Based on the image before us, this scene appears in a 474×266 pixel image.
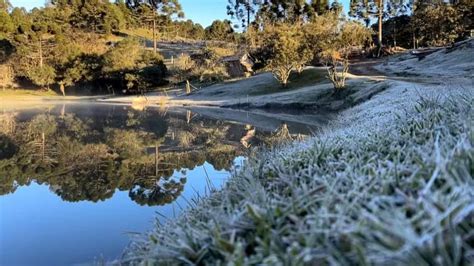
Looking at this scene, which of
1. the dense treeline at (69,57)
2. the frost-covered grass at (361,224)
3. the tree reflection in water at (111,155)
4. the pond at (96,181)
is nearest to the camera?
the frost-covered grass at (361,224)

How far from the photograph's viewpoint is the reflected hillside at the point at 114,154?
32.6 feet

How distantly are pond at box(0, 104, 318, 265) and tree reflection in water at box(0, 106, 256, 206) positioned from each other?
1.0 inches

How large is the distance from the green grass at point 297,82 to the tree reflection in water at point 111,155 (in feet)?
51.6

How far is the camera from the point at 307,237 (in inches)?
81.0

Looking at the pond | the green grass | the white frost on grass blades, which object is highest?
the green grass

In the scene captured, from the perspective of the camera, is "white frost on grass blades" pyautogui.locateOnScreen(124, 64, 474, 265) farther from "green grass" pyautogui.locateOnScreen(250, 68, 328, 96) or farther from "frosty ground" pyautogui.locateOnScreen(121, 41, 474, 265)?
"green grass" pyautogui.locateOnScreen(250, 68, 328, 96)

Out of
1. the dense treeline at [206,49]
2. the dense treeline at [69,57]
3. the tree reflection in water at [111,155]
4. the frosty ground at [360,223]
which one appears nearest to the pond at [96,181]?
the tree reflection in water at [111,155]

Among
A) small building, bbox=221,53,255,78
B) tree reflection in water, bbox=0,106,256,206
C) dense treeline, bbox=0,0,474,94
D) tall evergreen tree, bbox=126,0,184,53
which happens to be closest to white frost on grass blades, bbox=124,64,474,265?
tree reflection in water, bbox=0,106,256,206

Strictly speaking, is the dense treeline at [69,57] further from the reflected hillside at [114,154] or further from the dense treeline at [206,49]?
the reflected hillside at [114,154]

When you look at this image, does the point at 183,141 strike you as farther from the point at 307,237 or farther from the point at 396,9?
the point at 396,9

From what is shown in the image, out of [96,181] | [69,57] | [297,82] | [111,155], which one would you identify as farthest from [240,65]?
[96,181]

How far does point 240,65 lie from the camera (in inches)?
2047

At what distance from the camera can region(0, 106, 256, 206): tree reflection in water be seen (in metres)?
9.91

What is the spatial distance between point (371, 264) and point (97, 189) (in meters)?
8.71
